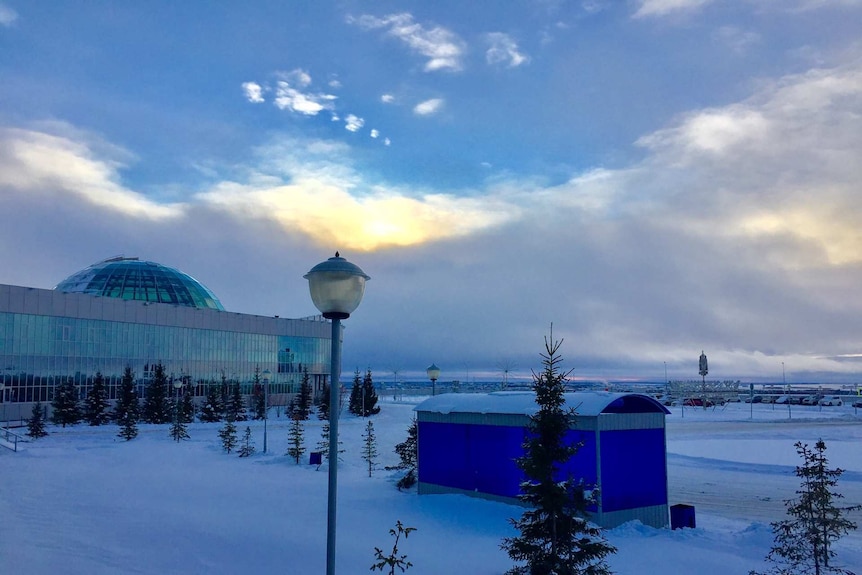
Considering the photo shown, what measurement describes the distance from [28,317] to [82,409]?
10540 millimetres

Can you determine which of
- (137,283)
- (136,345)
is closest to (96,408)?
(136,345)

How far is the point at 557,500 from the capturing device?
966 cm

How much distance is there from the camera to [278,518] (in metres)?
15.3

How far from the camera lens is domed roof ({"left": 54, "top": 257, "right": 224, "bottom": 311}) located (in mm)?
73938

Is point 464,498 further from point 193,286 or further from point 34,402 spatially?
point 193,286

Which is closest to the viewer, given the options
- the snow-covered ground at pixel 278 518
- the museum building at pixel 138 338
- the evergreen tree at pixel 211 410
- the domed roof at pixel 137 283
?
the snow-covered ground at pixel 278 518

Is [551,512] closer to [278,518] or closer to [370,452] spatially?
[278,518]

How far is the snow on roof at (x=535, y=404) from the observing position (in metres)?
15.8

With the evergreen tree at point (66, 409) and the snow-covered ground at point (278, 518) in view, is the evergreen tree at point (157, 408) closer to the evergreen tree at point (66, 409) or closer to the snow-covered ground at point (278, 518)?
the evergreen tree at point (66, 409)

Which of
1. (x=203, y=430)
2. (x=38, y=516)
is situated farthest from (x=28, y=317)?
(x=38, y=516)

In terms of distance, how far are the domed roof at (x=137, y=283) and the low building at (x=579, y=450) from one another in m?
64.9

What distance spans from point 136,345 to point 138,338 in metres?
0.77

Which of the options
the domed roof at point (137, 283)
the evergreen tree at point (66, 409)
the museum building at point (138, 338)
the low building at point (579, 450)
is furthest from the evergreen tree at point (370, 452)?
the domed roof at point (137, 283)

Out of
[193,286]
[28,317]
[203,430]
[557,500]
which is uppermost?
[193,286]
